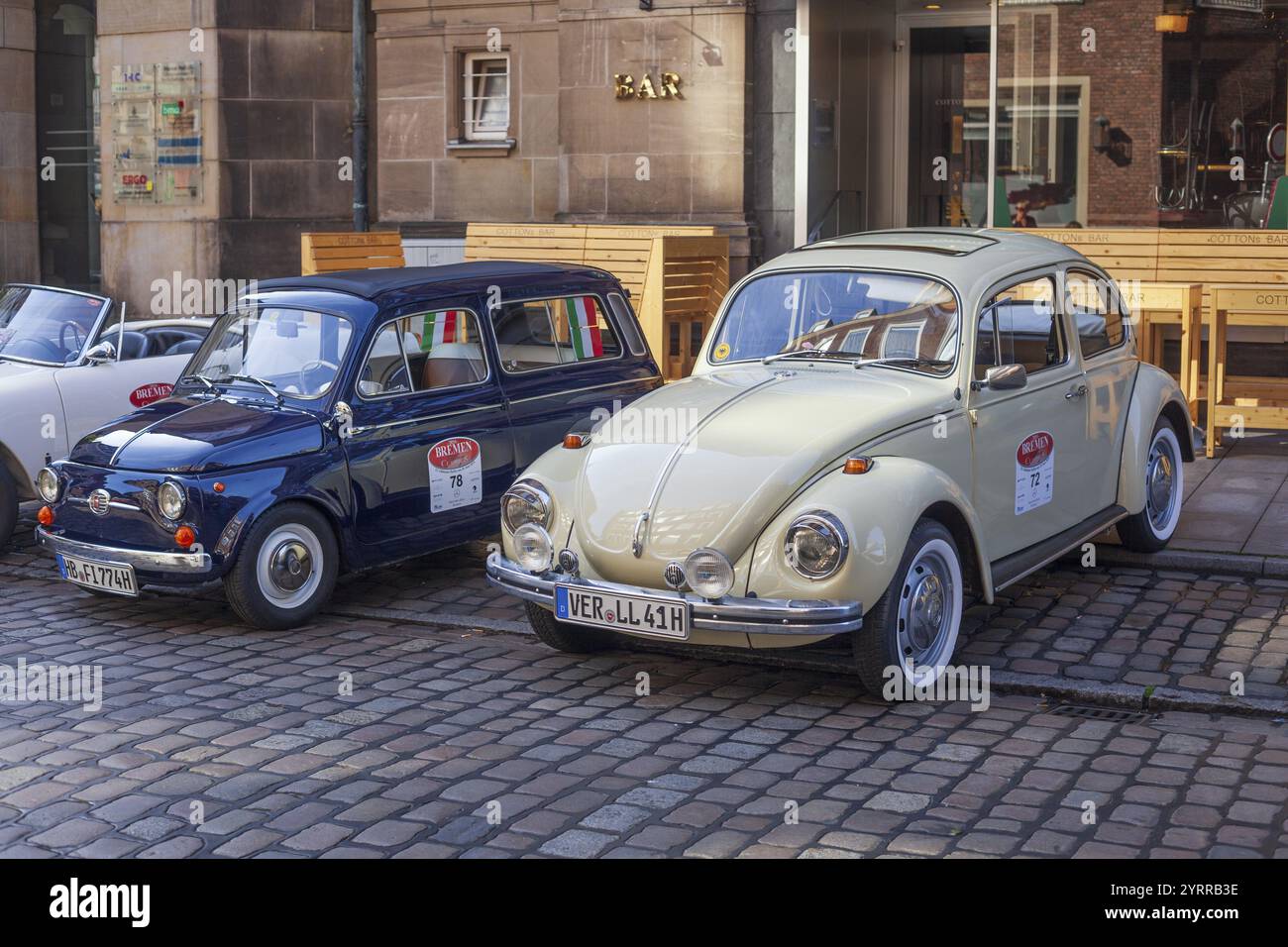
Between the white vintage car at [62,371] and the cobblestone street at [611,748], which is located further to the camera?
the white vintage car at [62,371]

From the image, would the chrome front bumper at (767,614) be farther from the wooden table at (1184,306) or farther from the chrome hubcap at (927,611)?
the wooden table at (1184,306)

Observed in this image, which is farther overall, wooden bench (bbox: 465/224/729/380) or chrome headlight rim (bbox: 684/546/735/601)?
wooden bench (bbox: 465/224/729/380)

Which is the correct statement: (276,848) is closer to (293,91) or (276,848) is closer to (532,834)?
(532,834)

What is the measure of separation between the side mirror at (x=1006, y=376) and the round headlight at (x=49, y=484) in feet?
15.1

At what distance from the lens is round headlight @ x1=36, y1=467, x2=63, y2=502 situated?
27.0 feet

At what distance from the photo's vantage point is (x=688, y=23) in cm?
1641

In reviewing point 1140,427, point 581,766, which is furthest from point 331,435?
point 1140,427

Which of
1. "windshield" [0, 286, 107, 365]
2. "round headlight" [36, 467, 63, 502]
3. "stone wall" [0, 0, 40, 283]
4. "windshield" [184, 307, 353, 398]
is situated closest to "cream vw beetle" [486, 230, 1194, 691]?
"windshield" [184, 307, 353, 398]

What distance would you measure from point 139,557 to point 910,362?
374cm

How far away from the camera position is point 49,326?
10180 millimetres

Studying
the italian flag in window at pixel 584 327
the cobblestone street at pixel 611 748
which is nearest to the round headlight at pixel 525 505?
the cobblestone street at pixel 611 748

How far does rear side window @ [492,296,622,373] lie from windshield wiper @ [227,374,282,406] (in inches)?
50.7

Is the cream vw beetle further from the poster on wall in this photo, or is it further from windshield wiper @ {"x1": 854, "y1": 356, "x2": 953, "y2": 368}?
the poster on wall

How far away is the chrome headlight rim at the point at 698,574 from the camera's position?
20.8 ft
